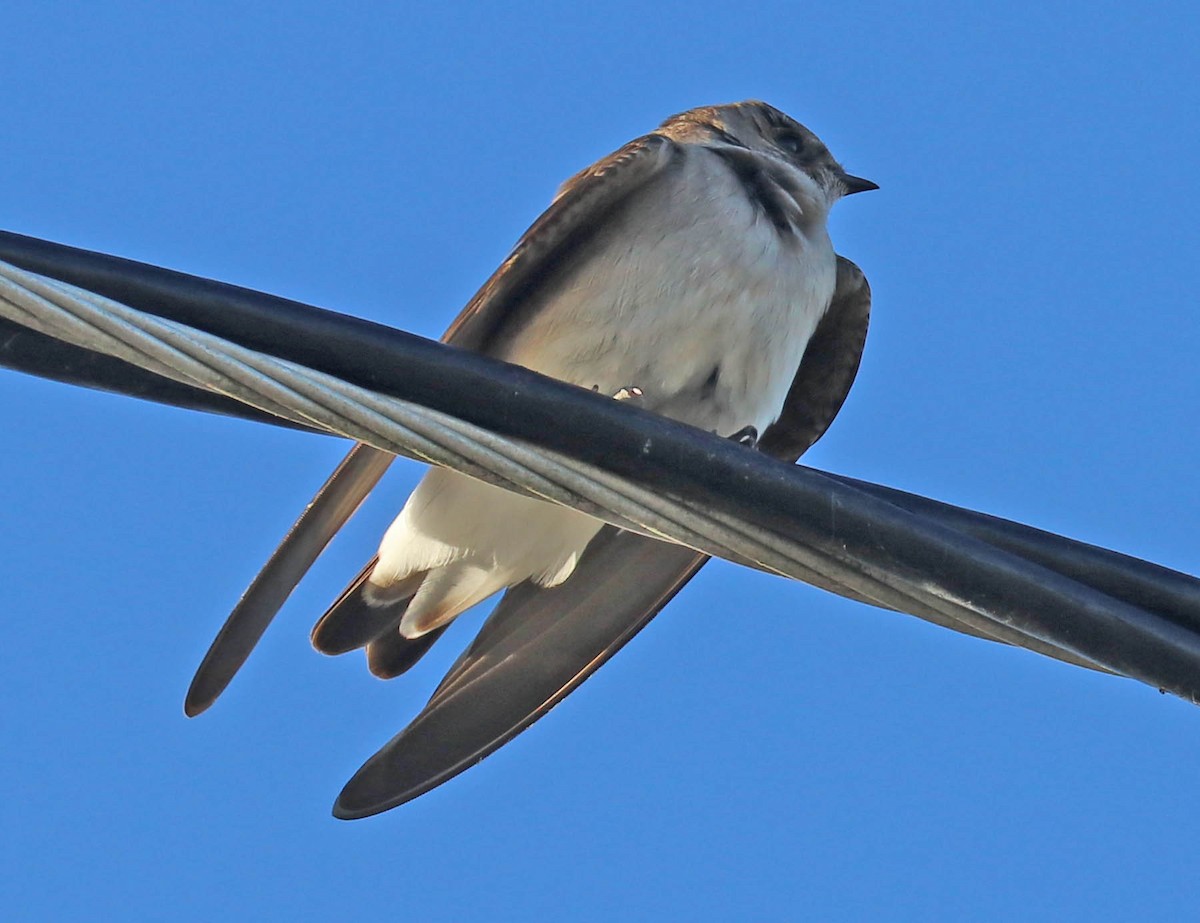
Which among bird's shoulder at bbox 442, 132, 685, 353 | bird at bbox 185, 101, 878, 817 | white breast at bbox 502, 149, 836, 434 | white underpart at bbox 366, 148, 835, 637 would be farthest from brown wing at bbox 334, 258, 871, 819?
bird's shoulder at bbox 442, 132, 685, 353

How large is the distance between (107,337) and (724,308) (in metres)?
2.59

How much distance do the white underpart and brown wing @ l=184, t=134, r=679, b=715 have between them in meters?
0.07

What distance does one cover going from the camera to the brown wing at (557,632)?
4.82 m

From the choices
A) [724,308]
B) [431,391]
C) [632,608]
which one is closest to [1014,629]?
[431,391]

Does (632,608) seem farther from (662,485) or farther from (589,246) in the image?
(662,485)

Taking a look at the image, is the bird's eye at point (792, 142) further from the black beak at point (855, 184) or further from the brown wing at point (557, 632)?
the brown wing at point (557, 632)

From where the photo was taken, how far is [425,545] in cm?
536

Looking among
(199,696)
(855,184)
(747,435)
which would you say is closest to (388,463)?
(199,696)

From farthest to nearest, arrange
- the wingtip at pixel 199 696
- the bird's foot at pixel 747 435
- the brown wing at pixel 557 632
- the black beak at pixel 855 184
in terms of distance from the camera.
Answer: the black beak at pixel 855 184, the bird's foot at pixel 747 435, the brown wing at pixel 557 632, the wingtip at pixel 199 696

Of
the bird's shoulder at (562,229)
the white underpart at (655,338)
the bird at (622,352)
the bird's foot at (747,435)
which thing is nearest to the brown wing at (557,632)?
the bird at (622,352)

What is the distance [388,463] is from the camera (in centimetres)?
436

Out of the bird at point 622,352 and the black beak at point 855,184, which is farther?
the black beak at point 855,184

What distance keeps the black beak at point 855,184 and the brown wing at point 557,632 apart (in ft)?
2.44

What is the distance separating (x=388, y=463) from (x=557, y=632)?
112 cm
